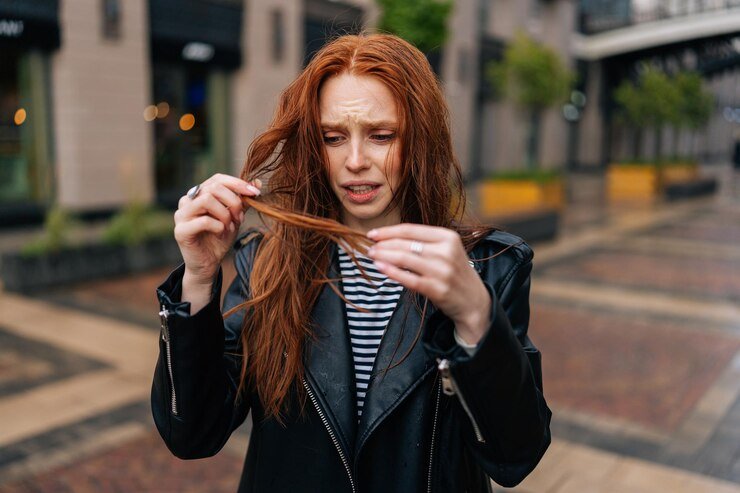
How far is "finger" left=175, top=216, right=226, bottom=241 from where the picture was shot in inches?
59.5

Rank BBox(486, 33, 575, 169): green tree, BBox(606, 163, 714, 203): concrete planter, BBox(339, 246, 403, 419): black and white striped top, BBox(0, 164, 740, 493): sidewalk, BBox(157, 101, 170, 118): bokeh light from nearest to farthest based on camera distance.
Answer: BBox(339, 246, 403, 419): black and white striped top → BBox(0, 164, 740, 493): sidewalk → BBox(157, 101, 170, 118): bokeh light → BBox(486, 33, 575, 169): green tree → BBox(606, 163, 714, 203): concrete planter

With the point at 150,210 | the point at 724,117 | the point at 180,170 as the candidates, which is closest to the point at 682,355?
the point at 150,210

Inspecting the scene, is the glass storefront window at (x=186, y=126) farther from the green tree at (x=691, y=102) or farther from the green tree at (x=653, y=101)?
the green tree at (x=691, y=102)

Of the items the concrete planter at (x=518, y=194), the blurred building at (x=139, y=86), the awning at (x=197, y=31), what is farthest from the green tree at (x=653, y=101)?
the awning at (x=197, y=31)

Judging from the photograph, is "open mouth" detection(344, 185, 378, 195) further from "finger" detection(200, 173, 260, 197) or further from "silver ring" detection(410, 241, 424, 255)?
"silver ring" detection(410, 241, 424, 255)

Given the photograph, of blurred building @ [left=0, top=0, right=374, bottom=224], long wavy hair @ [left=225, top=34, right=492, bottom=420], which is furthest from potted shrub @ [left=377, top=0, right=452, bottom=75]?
long wavy hair @ [left=225, top=34, right=492, bottom=420]

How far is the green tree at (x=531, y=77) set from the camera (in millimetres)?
17672

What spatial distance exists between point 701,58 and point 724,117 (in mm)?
24213

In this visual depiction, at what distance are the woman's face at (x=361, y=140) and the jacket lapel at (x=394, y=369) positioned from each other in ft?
0.89

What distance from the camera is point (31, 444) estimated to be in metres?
4.78

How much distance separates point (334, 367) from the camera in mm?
1673

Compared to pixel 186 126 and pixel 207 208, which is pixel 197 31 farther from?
pixel 207 208

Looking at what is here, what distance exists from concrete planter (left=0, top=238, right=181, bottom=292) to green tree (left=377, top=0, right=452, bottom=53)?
16.1ft

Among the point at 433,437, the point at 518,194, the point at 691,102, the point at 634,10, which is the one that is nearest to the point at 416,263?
the point at 433,437
